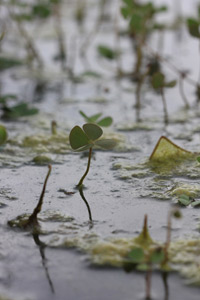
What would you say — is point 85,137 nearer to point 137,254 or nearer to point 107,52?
point 137,254

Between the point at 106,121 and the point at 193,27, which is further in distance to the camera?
the point at 193,27

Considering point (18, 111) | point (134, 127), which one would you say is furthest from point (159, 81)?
point (18, 111)

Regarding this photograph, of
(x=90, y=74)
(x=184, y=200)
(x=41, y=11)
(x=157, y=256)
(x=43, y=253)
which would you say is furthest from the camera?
(x=41, y=11)

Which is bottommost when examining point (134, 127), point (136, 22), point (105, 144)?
point (134, 127)

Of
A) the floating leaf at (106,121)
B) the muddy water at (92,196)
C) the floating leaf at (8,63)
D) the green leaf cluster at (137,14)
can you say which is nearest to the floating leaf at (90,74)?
the muddy water at (92,196)

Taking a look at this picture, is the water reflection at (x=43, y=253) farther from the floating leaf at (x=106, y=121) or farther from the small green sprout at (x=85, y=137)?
the floating leaf at (x=106, y=121)

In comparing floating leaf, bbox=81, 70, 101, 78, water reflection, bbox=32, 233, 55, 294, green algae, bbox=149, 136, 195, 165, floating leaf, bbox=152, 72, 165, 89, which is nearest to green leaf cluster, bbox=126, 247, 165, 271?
water reflection, bbox=32, 233, 55, 294
